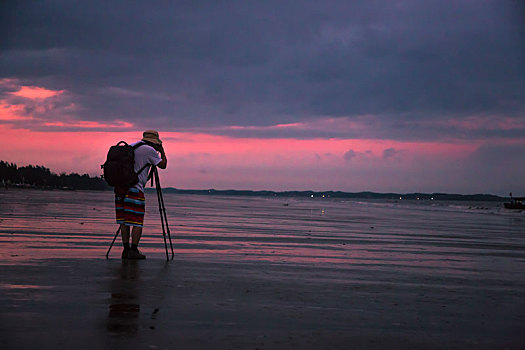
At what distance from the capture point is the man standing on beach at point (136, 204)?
28.9 ft

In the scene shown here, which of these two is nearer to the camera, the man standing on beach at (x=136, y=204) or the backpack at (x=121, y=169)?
the backpack at (x=121, y=169)

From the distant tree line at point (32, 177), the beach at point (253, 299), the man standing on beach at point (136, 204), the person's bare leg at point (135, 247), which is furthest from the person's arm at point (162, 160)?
the distant tree line at point (32, 177)

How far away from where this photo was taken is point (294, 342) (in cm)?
427

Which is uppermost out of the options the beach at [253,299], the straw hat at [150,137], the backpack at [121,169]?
the straw hat at [150,137]

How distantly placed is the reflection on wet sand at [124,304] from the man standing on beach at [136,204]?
1.04m

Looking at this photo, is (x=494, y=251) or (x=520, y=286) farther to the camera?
(x=494, y=251)

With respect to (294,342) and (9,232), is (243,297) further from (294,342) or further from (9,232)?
(9,232)

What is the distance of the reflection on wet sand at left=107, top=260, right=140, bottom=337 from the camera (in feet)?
14.6

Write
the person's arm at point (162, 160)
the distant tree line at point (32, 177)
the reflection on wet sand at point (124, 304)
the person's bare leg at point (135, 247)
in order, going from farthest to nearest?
the distant tree line at point (32, 177), the person's arm at point (162, 160), the person's bare leg at point (135, 247), the reflection on wet sand at point (124, 304)

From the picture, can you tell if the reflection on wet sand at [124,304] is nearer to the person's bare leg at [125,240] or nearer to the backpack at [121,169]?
the person's bare leg at [125,240]

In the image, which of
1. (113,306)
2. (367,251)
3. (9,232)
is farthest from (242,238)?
(113,306)

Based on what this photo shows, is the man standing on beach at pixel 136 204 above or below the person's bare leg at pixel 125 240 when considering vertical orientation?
above

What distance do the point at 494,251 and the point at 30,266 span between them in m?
9.55

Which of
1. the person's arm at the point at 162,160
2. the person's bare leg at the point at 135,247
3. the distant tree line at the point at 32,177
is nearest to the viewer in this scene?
the person's bare leg at the point at 135,247
